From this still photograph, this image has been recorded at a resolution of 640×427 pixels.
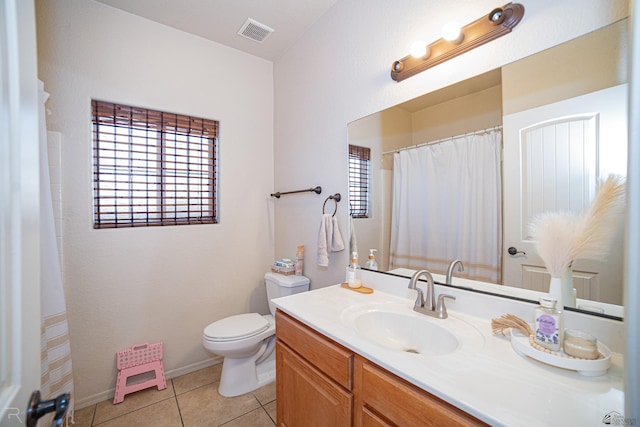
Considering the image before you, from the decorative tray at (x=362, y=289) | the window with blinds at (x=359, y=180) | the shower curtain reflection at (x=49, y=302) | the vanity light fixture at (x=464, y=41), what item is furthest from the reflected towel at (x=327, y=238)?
the shower curtain reflection at (x=49, y=302)

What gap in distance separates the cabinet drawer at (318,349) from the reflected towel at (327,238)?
1.76 ft

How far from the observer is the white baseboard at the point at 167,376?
170cm

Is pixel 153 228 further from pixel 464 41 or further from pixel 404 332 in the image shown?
pixel 464 41

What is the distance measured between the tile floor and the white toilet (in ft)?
0.27

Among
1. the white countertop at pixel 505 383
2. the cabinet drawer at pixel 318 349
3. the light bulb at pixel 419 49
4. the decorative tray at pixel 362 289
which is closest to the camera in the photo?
the white countertop at pixel 505 383

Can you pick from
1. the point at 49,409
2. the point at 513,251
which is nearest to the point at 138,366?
the point at 49,409

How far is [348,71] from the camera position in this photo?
1692mm

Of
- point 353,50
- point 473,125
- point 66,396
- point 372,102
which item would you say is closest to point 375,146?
point 372,102

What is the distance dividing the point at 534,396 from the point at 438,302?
0.49 m

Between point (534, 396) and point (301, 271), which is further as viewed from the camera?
point (301, 271)

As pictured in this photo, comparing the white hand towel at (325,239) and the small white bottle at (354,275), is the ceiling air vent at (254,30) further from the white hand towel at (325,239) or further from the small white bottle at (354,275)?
the small white bottle at (354,275)

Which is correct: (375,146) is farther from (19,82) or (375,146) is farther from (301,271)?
(19,82)

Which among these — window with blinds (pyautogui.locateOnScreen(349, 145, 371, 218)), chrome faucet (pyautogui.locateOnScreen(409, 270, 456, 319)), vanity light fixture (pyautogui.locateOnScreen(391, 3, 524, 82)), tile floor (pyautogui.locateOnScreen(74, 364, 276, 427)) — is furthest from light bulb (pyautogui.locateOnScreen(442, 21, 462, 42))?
tile floor (pyautogui.locateOnScreen(74, 364, 276, 427))

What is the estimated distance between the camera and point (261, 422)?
1557 millimetres
